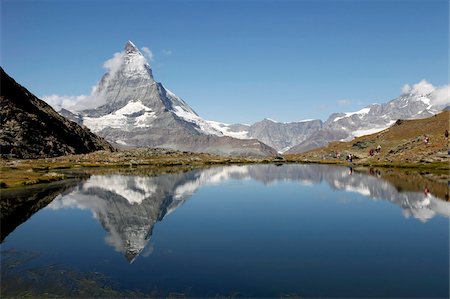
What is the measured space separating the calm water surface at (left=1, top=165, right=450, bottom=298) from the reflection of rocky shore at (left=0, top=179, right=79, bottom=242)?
2126 mm

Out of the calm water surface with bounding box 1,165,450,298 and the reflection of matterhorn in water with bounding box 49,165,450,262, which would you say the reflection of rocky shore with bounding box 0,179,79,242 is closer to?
the calm water surface with bounding box 1,165,450,298

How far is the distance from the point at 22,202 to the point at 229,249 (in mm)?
50894

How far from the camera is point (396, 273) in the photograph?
37.4 metres

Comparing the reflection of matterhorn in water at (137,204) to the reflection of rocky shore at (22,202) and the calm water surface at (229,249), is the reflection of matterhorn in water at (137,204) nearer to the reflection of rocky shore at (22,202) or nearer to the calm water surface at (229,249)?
the calm water surface at (229,249)

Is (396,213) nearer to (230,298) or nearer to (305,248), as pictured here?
(305,248)

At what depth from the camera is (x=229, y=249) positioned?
4628 centimetres

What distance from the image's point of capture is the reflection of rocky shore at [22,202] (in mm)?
60938

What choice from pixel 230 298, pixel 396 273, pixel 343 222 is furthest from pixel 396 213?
pixel 230 298

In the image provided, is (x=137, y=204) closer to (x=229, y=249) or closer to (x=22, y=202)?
(x=22, y=202)

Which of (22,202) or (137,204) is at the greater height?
(22,202)

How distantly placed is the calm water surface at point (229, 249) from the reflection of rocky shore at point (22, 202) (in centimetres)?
213

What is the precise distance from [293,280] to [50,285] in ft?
64.9

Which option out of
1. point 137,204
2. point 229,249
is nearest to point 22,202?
point 137,204

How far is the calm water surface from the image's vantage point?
3359cm
